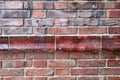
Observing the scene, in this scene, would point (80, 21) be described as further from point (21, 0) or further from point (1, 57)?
point (1, 57)

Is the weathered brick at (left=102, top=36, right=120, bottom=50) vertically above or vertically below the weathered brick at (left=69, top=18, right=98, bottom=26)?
below

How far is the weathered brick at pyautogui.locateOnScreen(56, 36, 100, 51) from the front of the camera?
1.95 meters

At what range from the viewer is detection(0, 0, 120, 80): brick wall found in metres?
1.95

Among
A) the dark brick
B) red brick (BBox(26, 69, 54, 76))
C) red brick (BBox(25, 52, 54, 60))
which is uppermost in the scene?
the dark brick

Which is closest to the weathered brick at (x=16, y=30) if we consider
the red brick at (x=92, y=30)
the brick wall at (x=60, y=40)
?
the brick wall at (x=60, y=40)

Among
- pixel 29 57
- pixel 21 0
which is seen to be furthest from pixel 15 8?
pixel 29 57

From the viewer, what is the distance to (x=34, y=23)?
77.9 inches

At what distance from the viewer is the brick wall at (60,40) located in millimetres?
1948

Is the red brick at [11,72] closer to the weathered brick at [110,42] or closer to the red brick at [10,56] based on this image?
the red brick at [10,56]

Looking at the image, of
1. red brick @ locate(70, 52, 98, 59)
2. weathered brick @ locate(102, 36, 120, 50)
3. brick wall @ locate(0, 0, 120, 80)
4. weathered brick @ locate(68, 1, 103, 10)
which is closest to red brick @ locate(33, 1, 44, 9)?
brick wall @ locate(0, 0, 120, 80)

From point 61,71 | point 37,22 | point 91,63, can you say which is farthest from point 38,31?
point 91,63

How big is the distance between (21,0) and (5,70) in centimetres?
59

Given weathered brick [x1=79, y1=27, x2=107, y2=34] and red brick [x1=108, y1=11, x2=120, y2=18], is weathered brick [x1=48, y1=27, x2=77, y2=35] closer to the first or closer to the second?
weathered brick [x1=79, y1=27, x2=107, y2=34]

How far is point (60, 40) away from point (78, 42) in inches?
5.7
